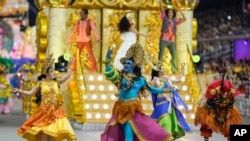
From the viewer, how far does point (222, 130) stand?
48.7ft

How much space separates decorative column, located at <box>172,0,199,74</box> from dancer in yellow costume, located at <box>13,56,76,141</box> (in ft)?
29.9

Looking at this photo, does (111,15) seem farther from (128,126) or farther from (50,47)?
(128,126)

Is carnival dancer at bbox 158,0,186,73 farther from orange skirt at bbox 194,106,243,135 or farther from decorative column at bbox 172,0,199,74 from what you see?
orange skirt at bbox 194,106,243,135

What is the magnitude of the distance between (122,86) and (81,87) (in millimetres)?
7722

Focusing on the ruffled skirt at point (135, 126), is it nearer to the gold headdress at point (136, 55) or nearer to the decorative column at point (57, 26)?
the gold headdress at point (136, 55)

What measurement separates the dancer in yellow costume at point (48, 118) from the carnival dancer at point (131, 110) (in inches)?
48.5

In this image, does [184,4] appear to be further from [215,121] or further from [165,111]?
[215,121]

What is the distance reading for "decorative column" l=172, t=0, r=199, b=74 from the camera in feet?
73.2

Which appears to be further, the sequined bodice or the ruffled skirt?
the sequined bodice

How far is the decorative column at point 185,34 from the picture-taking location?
22297 mm

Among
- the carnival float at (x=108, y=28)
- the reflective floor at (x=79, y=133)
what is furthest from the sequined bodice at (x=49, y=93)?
the carnival float at (x=108, y=28)

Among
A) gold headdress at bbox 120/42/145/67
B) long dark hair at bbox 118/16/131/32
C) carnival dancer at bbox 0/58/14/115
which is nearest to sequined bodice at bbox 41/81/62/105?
gold headdress at bbox 120/42/145/67

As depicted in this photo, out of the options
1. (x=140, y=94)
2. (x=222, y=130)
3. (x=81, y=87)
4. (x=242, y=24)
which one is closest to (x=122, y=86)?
(x=140, y=94)

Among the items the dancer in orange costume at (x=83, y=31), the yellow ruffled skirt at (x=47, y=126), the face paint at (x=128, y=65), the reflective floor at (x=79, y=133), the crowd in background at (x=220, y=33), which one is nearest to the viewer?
the face paint at (x=128, y=65)
